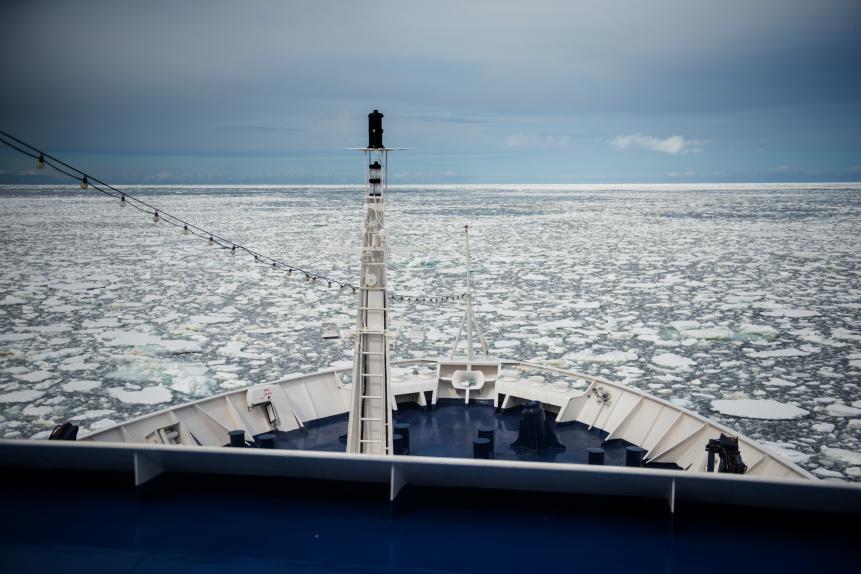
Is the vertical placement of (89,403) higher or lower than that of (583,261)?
lower

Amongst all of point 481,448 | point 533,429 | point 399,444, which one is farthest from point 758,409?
point 399,444

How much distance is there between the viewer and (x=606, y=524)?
3.53 metres

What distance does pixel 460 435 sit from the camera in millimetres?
6875

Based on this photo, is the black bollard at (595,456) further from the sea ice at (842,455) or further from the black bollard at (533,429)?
the sea ice at (842,455)

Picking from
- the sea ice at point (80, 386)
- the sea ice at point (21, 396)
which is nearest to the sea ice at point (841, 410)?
the sea ice at point (80, 386)

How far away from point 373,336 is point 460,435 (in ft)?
7.90

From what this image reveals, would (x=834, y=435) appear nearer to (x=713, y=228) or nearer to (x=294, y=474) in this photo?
(x=294, y=474)

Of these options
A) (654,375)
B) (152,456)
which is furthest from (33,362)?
(654,375)

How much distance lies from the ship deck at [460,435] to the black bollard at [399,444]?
24 centimetres

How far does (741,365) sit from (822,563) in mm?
8404

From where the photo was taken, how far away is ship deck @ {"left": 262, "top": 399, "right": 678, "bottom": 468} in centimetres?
629

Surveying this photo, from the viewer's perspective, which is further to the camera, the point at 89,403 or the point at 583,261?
the point at 583,261

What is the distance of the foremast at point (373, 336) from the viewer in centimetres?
491

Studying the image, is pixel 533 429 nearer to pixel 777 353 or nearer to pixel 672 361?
pixel 672 361
